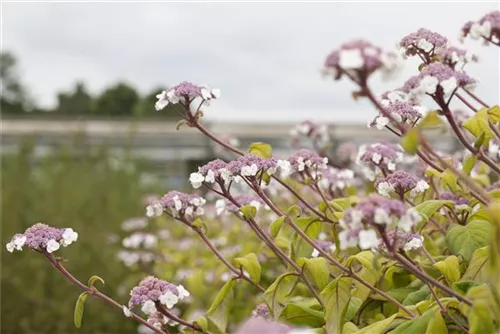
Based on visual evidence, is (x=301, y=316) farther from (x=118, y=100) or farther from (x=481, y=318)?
(x=118, y=100)

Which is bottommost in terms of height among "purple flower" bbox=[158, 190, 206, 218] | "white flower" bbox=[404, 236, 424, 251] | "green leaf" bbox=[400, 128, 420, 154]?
"purple flower" bbox=[158, 190, 206, 218]

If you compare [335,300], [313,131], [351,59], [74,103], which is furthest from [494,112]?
[74,103]

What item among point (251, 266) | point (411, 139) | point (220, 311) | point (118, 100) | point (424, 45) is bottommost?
point (118, 100)

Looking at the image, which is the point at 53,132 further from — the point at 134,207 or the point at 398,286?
the point at 398,286

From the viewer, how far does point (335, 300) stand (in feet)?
4.86

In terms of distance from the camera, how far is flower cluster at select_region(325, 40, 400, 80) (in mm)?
991

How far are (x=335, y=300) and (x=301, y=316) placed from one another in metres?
0.22

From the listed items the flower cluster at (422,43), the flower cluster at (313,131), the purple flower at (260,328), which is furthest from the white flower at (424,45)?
the flower cluster at (313,131)

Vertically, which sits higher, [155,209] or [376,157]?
[376,157]

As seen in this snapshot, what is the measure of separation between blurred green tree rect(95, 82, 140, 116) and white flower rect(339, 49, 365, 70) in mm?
48898

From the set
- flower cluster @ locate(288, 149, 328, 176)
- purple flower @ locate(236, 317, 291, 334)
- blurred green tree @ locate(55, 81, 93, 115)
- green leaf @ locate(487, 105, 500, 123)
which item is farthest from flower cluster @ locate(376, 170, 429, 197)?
blurred green tree @ locate(55, 81, 93, 115)

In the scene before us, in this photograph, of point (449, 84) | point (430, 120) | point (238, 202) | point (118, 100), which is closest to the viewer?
point (430, 120)

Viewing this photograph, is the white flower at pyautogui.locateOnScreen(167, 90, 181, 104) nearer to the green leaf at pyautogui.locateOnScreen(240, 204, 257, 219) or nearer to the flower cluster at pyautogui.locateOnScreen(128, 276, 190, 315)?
the green leaf at pyautogui.locateOnScreen(240, 204, 257, 219)

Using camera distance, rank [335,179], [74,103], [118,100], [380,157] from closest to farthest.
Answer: [380,157]
[335,179]
[74,103]
[118,100]
